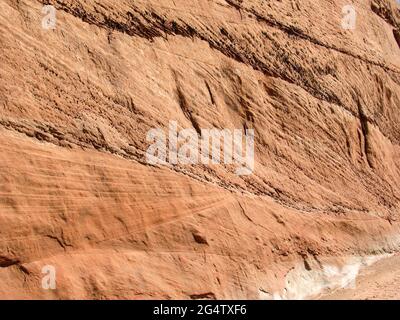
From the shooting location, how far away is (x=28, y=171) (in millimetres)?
6879

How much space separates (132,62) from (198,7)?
220 cm

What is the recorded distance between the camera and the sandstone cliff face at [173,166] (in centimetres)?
702

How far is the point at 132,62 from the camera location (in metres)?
8.68

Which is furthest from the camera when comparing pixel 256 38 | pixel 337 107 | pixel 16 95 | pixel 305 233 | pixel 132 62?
pixel 337 107

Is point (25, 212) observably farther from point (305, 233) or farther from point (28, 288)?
point (305, 233)

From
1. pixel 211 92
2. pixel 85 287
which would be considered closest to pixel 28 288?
pixel 85 287

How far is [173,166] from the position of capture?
8383mm

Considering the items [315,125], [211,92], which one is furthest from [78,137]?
[315,125]

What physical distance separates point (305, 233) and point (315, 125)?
109 inches

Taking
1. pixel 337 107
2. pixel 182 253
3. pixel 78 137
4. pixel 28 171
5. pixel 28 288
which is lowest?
pixel 28 288

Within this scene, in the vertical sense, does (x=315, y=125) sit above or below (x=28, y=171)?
above

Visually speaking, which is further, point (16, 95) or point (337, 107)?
point (337, 107)

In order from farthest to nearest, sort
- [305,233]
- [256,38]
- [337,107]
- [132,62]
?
[337,107] < [256,38] < [305,233] < [132,62]

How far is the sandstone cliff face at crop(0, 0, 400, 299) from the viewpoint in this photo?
7.02 metres
